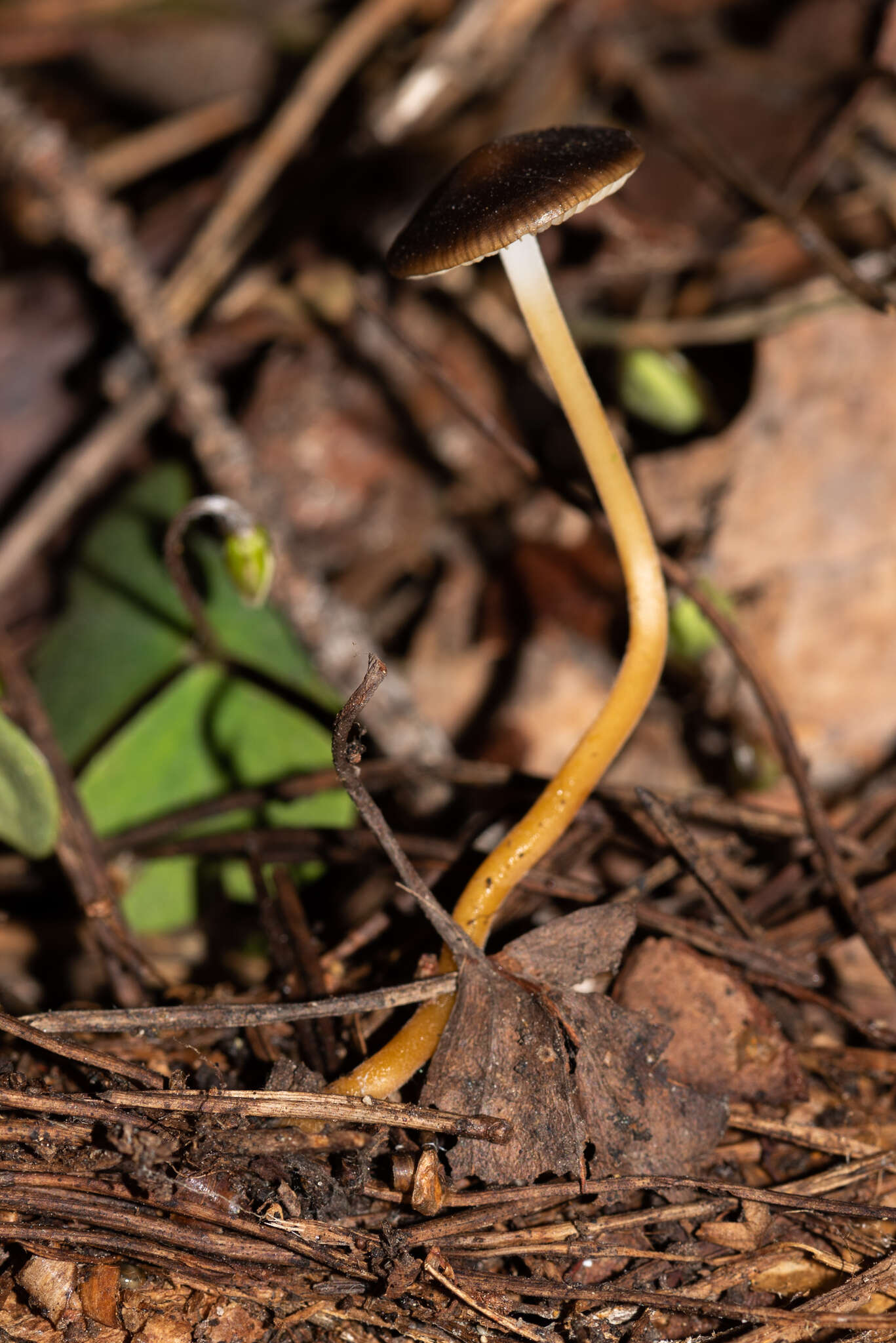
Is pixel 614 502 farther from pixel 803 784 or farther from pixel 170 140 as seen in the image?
pixel 170 140

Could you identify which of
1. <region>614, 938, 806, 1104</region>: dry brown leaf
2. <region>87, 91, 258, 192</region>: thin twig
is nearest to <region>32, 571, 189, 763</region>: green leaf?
<region>614, 938, 806, 1104</region>: dry brown leaf

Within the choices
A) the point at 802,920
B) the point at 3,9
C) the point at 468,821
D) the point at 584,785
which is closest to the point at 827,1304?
the point at 802,920

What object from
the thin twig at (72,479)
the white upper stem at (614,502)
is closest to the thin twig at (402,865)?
the white upper stem at (614,502)

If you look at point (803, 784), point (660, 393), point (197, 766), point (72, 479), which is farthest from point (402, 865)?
point (72, 479)

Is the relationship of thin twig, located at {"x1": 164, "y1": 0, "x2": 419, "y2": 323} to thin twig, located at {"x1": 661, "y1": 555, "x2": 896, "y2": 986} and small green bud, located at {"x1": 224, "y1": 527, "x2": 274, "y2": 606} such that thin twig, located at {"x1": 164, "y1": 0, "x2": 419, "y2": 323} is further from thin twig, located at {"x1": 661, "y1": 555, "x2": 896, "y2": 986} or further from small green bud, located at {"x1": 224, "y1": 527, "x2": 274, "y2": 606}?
thin twig, located at {"x1": 661, "y1": 555, "x2": 896, "y2": 986}

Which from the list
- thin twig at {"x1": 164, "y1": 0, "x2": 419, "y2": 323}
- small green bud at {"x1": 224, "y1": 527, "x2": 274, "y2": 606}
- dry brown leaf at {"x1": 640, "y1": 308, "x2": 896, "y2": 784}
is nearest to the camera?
small green bud at {"x1": 224, "y1": 527, "x2": 274, "y2": 606}

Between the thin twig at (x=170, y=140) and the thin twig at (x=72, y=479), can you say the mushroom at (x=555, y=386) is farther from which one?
the thin twig at (x=170, y=140)
